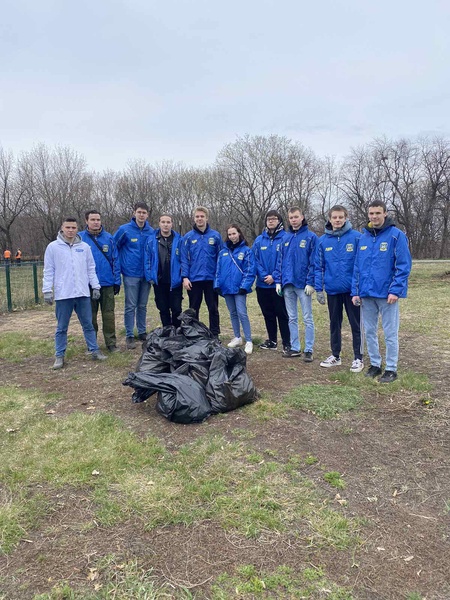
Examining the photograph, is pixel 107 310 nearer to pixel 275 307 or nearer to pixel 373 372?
pixel 275 307

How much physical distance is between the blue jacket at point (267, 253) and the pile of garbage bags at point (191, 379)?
5.63 feet

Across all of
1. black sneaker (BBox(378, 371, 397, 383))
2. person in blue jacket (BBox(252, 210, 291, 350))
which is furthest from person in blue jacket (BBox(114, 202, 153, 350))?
black sneaker (BBox(378, 371, 397, 383))

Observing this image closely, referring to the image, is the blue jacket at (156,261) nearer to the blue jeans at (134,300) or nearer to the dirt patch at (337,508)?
the blue jeans at (134,300)

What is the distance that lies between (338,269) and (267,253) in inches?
44.5

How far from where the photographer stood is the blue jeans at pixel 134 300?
661 cm

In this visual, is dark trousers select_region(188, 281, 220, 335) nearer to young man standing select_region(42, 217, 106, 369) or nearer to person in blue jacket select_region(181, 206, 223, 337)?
person in blue jacket select_region(181, 206, 223, 337)

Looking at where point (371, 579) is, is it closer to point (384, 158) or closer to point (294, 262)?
point (294, 262)

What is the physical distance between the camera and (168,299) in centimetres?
676

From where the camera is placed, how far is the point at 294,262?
18.8ft

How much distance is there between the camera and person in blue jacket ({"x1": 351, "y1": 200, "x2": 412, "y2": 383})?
4.64 m

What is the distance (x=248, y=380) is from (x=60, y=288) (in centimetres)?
291

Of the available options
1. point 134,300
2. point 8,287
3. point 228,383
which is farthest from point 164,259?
point 8,287

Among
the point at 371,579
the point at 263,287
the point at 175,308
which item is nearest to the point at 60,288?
the point at 175,308

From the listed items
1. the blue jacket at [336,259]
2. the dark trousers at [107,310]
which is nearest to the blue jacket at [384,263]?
the blue jacket at [336,259]
